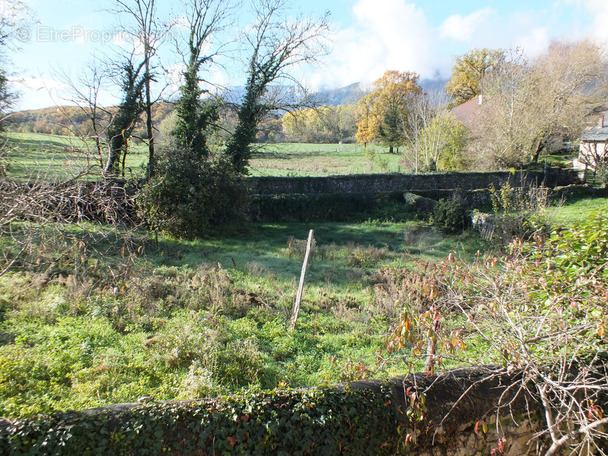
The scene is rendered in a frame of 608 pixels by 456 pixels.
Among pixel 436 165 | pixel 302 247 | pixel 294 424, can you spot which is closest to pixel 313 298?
pixel 302 247

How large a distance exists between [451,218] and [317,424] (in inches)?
605

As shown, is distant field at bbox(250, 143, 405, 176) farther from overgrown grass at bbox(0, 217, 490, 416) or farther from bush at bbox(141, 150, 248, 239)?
overgrown grass at bbox(0, 217, 490, 416)

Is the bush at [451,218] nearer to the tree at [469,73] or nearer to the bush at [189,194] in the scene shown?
the bush at [189,194]

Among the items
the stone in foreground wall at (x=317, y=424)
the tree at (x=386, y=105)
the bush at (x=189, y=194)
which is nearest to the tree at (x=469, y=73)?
the tree at (x=386, y=105)

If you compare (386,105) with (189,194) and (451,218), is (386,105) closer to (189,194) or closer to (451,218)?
(451,218)

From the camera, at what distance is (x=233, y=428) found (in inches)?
131

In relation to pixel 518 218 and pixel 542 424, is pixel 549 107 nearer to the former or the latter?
pixel 518 218

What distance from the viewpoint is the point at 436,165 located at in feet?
88.6

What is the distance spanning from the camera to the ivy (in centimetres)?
297

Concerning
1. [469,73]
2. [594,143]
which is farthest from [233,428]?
[469,73]

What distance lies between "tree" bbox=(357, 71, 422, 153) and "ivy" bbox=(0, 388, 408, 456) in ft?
126

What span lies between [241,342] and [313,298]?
3.21 metres

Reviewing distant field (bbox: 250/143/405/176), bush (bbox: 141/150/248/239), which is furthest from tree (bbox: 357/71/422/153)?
bush (bbox: 141/150/248/239)

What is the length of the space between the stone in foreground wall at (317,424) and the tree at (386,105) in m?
37.8
